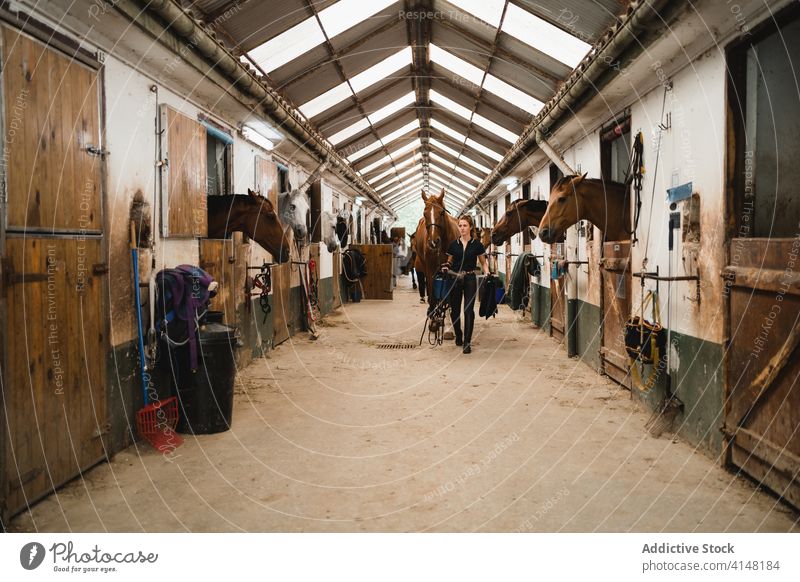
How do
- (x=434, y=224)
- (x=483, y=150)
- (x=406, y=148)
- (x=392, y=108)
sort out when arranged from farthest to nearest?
1. (x=406, y=148)
2. (x=483, y=150)
3. (x=392, y=108)
4. (x=434, y=224)

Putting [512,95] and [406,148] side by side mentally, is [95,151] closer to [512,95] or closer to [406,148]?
[512,95]

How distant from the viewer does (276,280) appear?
8.23m

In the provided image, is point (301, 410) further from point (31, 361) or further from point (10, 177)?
point (10, 177)

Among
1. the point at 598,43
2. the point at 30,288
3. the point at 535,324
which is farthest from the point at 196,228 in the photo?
the point at 535,324

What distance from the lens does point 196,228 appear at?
5.48 metres

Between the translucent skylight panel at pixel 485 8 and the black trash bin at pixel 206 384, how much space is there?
408 centimetres

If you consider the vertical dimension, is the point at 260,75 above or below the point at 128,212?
above

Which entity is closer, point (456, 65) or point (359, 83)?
point (456, 65)

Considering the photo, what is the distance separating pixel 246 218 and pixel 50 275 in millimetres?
3150

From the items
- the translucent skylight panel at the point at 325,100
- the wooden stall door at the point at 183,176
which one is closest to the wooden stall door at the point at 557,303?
the translucent skylight panel at the point at 325,100

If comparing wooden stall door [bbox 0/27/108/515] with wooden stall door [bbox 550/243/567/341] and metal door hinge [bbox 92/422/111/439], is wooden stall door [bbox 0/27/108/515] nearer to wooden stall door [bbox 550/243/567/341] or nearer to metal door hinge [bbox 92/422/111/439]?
metal door hinge [bbox 92/422/111/439]

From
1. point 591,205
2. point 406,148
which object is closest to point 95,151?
point 591,205

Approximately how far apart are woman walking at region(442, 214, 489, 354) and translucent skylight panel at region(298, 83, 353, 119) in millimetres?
2448

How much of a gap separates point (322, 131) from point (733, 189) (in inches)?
273
